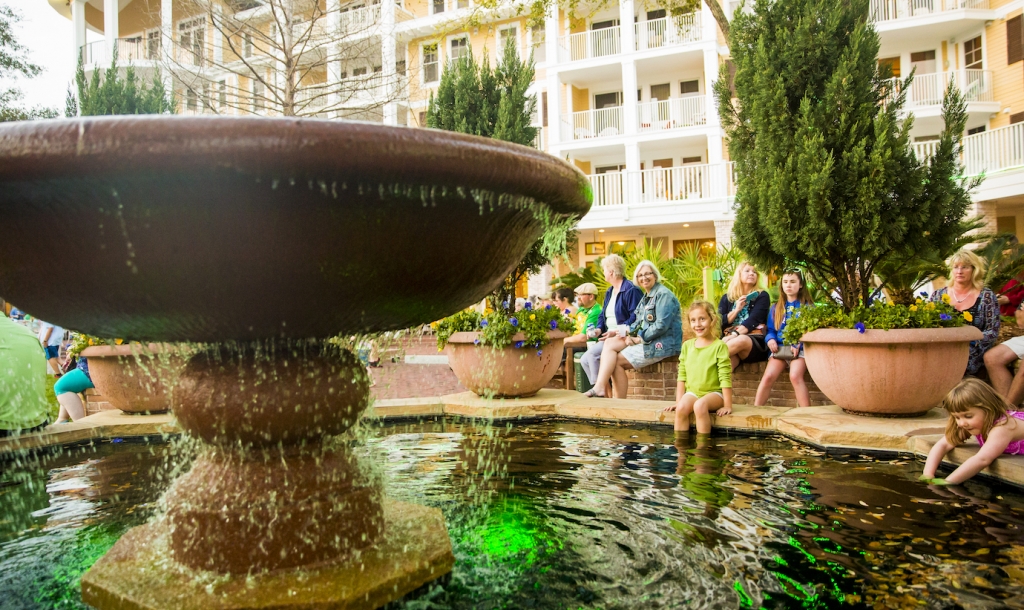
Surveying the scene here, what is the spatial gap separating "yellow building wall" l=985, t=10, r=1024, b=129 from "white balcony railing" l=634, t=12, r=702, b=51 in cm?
851

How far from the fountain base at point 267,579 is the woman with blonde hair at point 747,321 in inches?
173

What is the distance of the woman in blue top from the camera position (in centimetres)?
584

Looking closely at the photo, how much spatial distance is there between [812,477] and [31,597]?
130 inches

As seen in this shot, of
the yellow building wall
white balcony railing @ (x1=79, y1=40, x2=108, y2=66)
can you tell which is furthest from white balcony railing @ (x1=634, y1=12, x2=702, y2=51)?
white balcony railing @ (x1=79, y1=40, x2=108, y2=66)

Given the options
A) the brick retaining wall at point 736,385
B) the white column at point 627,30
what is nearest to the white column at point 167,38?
the brick retaining wall at point 736,385

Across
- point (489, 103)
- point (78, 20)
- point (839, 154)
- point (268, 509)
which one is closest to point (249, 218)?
point (268, 509)

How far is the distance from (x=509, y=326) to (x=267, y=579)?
4116 mm

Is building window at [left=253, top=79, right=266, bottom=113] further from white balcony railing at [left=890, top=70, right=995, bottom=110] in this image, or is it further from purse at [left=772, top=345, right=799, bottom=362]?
white balcony railing at [left=890, top=70, right=995, bottom=110]

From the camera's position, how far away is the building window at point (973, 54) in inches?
871

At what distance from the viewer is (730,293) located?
6.77 metres

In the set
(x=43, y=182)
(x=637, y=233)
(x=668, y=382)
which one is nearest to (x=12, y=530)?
(x=43, y=182)

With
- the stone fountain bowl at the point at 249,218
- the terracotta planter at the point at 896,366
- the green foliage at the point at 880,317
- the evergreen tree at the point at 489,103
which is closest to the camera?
the stone fountain bowl at the point at 249,218

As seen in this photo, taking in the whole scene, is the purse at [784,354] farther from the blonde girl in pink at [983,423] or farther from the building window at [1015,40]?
the building window at [1015,40]

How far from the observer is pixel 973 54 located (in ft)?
73.6
